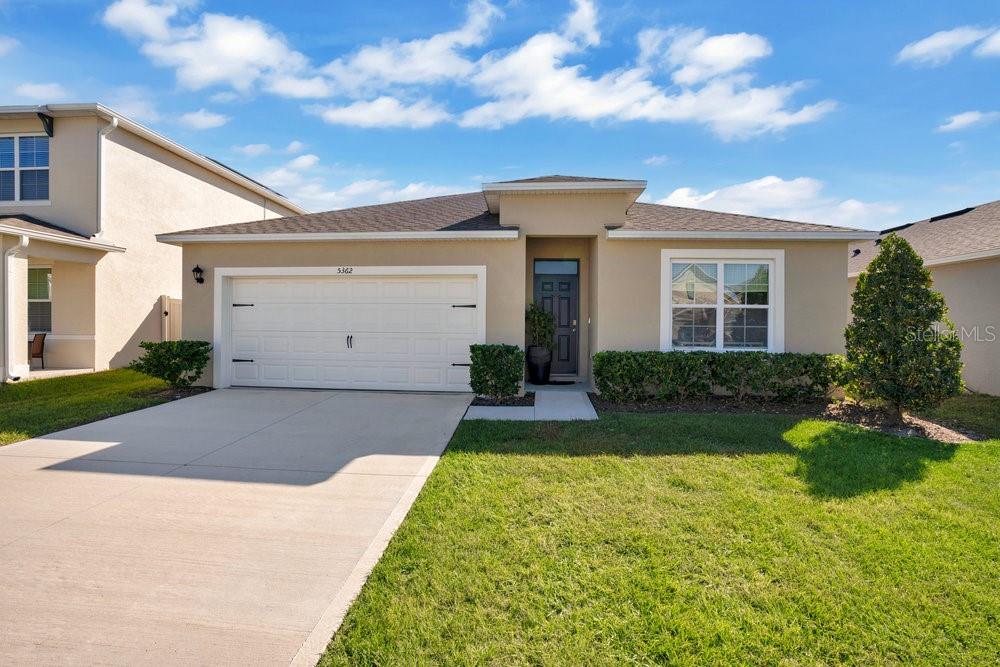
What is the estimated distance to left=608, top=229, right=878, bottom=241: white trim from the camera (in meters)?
8.27

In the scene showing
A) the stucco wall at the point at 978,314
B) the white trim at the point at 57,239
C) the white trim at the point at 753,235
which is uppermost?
the white trim at the point at 57,239

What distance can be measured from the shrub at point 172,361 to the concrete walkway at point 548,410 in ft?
18.1

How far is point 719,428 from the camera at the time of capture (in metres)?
6.28

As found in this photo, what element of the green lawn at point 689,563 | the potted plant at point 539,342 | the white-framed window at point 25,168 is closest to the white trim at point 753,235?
the potted plant at point 539,342

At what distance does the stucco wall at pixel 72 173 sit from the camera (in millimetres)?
11219

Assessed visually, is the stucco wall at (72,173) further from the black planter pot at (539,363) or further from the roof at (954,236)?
the roof at (954,236)

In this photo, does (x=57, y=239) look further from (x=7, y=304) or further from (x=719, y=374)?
(x=719, y=374)

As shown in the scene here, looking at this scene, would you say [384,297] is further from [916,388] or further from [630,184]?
[916,388]

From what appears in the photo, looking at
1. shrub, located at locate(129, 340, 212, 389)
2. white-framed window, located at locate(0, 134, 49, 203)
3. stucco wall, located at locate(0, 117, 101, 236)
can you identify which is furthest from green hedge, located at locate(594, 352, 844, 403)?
white-framed window, located at locate(0, 134, 49, 203)

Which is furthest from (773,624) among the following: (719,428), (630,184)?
(630,184)

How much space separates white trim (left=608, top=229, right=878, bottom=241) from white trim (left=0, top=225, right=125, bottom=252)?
38.6 ft

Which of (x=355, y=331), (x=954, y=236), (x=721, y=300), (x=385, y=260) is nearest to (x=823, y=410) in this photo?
(x=721, y=300)

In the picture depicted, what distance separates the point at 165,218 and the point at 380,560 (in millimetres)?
14065

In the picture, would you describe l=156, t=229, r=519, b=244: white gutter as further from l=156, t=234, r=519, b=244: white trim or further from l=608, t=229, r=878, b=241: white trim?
l=608, t=229, r=878, b=241: white trim
